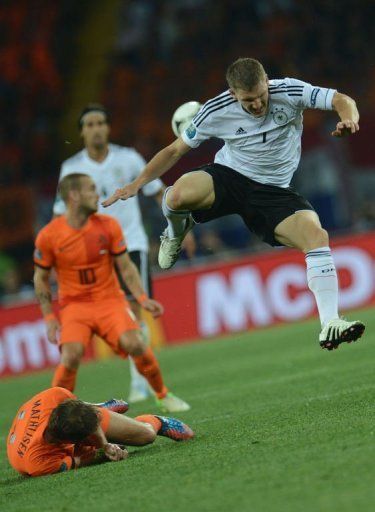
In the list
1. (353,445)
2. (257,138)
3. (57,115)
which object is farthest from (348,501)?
(57,115)

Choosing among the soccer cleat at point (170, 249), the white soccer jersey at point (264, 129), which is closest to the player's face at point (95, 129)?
the soccer cleat at point (170, 249)

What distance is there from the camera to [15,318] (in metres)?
14.4

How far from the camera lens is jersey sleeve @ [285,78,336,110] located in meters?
6.25

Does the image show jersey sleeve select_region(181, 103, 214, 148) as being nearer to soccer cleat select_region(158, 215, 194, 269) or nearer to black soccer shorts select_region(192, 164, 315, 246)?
black soccer shorts select_region(192, 164, 315, 246)

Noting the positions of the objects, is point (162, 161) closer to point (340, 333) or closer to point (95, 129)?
point (340, 333)

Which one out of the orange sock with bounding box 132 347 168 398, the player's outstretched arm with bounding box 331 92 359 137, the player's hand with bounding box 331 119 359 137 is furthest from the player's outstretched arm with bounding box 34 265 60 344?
the player's hand with bounding box 331 119 359 137

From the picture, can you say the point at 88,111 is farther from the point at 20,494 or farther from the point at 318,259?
the point at 20,494

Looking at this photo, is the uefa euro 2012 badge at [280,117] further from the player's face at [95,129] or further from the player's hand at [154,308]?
the player's face at [95,129]

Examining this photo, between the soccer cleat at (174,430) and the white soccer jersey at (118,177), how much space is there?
3.08 m

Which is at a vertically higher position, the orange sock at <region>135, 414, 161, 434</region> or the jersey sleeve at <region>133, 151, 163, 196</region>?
the jersey sleeve at <region>133, 151, 163, 196</region>

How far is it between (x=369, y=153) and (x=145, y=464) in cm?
1243

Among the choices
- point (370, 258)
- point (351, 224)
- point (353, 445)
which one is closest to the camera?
point (353, 445)

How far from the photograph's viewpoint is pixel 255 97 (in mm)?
6199

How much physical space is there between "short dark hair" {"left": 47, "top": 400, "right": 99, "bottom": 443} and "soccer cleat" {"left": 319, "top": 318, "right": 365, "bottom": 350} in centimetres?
136
